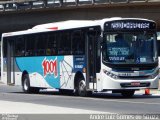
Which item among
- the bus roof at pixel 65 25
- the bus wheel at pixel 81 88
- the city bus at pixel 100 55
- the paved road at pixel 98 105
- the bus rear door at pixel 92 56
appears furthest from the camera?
the bus roof at pixel 65 25

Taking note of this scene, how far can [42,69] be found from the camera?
30438mm

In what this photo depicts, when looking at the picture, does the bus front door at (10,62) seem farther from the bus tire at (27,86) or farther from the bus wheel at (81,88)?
the bus wheel at (81,88)

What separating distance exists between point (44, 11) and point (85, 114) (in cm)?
4586

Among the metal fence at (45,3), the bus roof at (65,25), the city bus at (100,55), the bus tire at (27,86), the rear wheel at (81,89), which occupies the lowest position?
the bus tire at (27,86)

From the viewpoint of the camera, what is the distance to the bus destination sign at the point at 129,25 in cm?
2525

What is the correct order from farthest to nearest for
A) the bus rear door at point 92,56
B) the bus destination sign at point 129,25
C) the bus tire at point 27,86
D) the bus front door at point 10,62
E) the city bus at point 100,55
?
the bus front door at point 10,62 → the bus tire at point 27,86 → the bus rear door at point 92,56 → the bus destination sign at point 129,25 → the city bus at point 100,55

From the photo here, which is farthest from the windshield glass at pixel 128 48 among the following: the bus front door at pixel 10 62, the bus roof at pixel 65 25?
the bus front door at pixel 10 62

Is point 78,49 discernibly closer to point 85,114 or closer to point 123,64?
point 123,64

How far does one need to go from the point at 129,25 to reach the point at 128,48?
3.39 ft

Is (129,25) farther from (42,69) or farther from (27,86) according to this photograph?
(27,86)

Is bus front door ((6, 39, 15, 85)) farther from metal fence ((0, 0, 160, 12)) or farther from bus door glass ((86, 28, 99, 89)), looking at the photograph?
metal fence ((0, 0, 160, 12))

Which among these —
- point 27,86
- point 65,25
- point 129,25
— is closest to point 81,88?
point 65,25

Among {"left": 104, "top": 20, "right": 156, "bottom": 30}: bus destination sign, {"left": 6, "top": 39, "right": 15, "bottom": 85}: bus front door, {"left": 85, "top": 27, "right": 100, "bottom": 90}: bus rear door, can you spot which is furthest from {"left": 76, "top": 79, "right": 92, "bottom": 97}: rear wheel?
{"left": 6, "top": 39, "right": 15, "bottom": 85}: bus front door

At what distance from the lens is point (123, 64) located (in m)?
25.0
